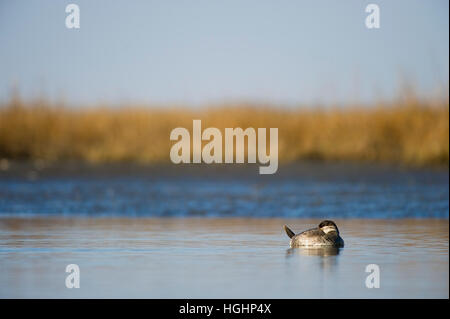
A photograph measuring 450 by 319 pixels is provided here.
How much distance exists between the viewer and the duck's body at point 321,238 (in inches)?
314

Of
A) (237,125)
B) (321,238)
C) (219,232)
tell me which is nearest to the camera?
(321,238)

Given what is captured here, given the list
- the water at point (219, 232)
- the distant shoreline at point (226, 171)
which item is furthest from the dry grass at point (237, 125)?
the water at point (219, 232)

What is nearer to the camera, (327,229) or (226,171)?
(327,229)

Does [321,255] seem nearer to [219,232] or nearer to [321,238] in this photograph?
[321,238]

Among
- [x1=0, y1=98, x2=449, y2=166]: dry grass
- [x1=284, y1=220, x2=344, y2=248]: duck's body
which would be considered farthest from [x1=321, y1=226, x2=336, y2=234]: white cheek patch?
[x1=0, y1=98, x2=449, y2=166]: dry grass

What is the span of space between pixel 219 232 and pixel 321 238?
1.39 m

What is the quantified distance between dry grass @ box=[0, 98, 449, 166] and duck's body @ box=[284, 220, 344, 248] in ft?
26.6

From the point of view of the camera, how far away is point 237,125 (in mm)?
18359

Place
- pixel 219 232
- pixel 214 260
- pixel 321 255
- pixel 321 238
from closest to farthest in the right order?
pixel 214 260 → pixel 321 255 → pixel 321 238 → pixel 219 232

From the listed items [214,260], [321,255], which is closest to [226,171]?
[321,255]
